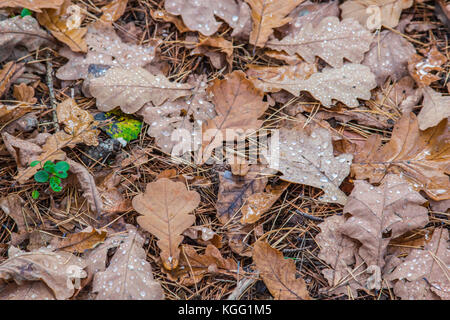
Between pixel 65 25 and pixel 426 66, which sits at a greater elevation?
pixel 65 25

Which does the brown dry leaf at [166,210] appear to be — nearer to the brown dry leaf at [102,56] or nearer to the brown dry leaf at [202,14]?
the brown dry leaf at [102,56]

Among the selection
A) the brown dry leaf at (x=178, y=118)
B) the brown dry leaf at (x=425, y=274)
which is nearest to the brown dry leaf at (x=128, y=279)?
the brown dry leaf at (x=178, y=118)

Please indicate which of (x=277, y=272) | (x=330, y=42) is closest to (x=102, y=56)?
(x=330, y=42)

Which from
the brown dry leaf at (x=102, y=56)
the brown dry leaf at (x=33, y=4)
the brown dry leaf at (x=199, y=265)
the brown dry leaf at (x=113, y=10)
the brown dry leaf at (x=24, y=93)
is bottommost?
the brown dry leaf at (x=199, y=265)

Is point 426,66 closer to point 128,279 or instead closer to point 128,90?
point 128,90

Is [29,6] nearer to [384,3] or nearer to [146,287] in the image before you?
[146,287]

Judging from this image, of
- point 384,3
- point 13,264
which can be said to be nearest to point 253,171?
point 13,264

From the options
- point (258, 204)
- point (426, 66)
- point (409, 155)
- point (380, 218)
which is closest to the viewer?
point (380, 218)
